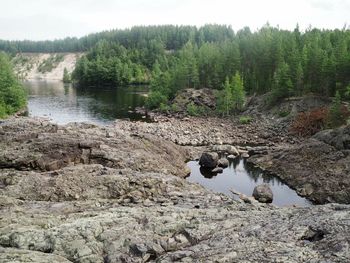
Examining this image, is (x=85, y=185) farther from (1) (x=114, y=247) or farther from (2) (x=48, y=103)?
(2) (x=48, y=103)

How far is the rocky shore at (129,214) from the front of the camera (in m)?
20.6

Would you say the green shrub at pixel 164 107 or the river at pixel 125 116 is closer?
the river at pixel 125 116

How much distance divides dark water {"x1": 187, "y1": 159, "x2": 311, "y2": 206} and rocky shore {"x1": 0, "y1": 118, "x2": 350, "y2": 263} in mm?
1867

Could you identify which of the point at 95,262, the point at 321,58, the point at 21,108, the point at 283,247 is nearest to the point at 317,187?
the point at 283,247

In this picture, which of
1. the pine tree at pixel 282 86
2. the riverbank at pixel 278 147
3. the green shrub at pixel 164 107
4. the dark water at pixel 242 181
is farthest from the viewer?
the green shrub at pixel 164 107

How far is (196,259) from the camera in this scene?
19.9 metres

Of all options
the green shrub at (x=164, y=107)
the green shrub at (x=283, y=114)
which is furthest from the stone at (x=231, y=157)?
the green shrub at (x=164, y=107)

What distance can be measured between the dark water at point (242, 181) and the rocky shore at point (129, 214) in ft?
6.12

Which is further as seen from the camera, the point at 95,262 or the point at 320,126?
the point at 320,126

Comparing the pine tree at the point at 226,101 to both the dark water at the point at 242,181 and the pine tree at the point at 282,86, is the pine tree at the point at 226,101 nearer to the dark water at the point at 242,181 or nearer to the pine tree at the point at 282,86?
the pine tree at the point at 282,86

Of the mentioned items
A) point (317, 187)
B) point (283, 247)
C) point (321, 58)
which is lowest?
point (317, 187)

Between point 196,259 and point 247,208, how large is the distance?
1130cm

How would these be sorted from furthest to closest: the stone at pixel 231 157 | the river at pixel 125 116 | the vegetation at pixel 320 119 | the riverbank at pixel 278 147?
the vegetation at pixel 320 119 < the stone at pixel 231 157 < the river at pixel 125 116 < the riverbank at pixel 278 147

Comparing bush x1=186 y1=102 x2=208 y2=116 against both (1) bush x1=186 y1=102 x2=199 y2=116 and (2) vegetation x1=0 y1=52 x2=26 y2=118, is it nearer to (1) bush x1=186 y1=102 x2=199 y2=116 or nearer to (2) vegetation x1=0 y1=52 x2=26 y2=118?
(1) bush x1=186 y1=102 x2=199 y2=116
